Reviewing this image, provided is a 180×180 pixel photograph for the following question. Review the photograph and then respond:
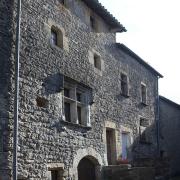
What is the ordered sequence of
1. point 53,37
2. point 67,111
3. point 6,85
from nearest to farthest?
point 6,85
point 53,37
point 67,111

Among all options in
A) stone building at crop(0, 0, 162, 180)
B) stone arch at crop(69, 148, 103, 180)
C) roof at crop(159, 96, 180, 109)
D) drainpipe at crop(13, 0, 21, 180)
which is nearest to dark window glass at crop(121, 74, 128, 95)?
stone building at crop(0, 0, 162, 180)

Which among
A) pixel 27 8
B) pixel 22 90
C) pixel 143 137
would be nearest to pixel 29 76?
pixel 22 90

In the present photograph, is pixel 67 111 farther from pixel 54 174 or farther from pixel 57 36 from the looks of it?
pixel 57 36

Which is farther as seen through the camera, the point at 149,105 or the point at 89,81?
the point at 149,105

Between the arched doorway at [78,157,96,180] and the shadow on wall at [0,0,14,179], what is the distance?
3923 mm

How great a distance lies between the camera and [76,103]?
41.9 feet

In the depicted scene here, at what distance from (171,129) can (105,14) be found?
10021mm

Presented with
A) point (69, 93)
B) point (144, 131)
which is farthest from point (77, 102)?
point (144, 131)

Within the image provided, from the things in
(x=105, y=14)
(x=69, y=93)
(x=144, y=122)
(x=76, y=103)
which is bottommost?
(x=144, y=122)

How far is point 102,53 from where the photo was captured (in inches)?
603

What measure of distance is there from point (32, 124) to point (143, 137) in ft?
30.9

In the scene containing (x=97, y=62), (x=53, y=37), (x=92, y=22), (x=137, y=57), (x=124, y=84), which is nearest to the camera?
(x=53, y=37)

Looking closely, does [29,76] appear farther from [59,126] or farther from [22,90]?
[59,126]

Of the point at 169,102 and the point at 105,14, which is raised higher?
the point at 105,14
